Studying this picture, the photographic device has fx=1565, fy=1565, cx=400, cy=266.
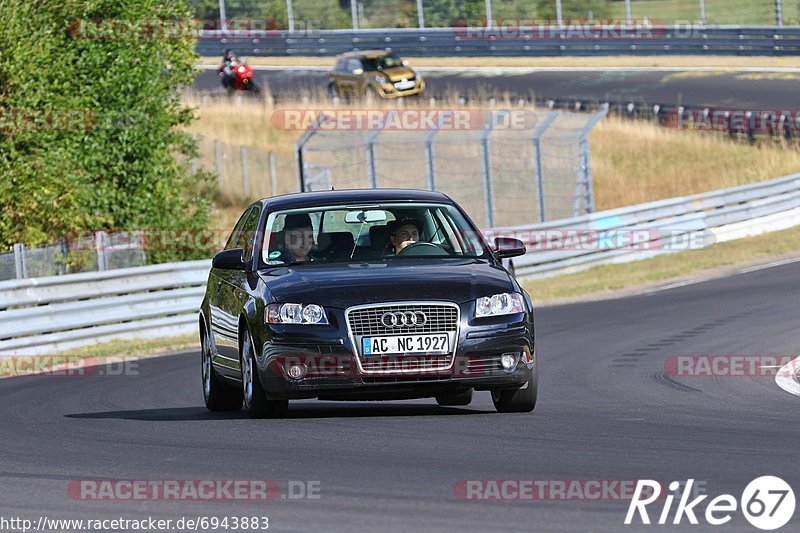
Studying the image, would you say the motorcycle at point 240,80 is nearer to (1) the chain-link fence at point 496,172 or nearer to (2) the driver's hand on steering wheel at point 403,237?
(1) the chain-link fence at point 496,172

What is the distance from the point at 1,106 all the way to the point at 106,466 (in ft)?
56.8

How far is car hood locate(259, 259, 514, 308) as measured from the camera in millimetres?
9547

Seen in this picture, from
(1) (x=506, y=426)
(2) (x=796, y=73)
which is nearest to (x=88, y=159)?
(1) (x=506, y=426)

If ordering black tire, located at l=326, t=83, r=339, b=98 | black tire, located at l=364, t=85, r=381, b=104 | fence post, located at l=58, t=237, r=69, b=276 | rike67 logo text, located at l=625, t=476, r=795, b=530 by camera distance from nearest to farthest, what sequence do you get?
1. rike67 logo text, located at l=625, t=476, r=795, b=530
2. fence post, located at l=58, t=237, r=69, b=276
3. black tire, located at l=364, t=85, r=381, b=104
4. black tire, located at l=326, t=83, r=339, b=98

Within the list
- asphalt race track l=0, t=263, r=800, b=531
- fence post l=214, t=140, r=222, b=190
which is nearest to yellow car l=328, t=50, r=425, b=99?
fence post l=214, t=140, r=222, b=190

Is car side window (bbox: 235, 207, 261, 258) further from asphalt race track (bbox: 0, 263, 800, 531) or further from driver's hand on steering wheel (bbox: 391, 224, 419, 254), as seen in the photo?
asphalt race track (bbox: 0, 263, 800, 531)

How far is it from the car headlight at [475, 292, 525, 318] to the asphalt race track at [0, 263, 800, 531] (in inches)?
26.1

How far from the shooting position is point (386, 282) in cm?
966

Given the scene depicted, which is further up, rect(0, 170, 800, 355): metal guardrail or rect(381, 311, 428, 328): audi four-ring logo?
rect(381, 311, 428, 328): audi four-ring logo

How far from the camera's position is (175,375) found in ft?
52.7

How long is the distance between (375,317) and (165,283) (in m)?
12.8

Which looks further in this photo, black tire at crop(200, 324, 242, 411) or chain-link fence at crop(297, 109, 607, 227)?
chain-link fence at crop(297, 109, 607, 227)

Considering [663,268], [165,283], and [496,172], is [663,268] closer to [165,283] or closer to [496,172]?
[165,283]

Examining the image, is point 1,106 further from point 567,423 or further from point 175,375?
point 567,423
